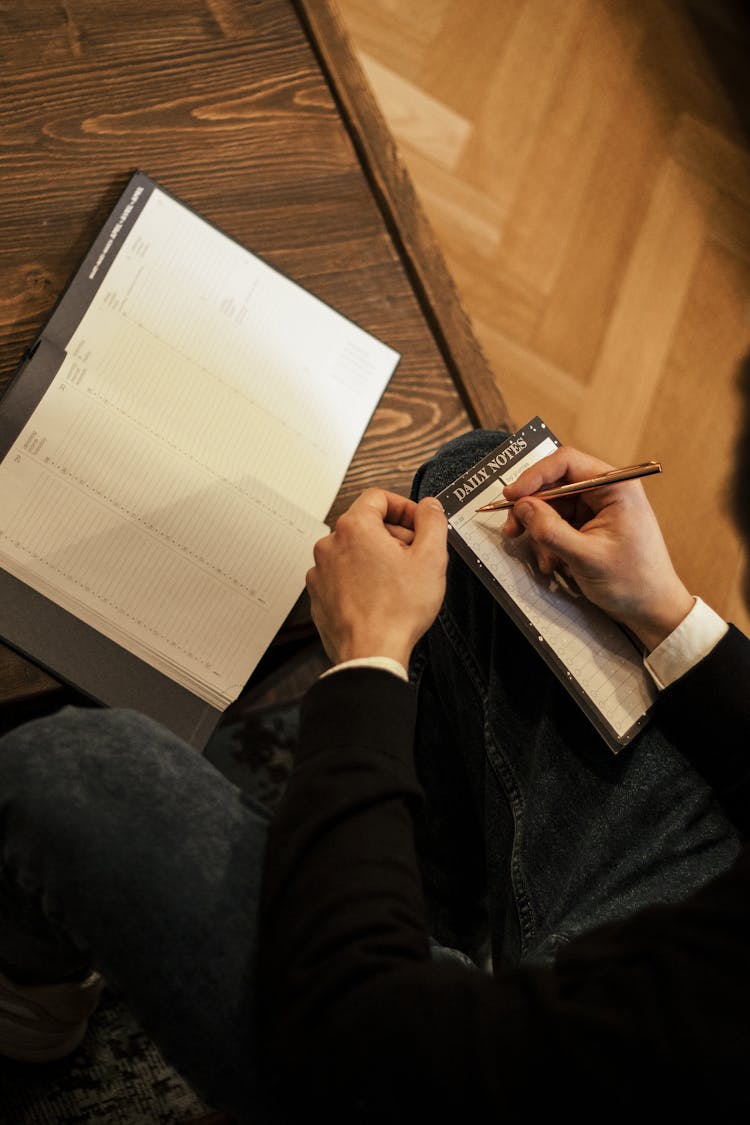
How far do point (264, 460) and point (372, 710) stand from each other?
312 millimetres

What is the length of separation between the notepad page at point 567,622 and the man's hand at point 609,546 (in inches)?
0.6

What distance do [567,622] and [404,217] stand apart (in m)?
0.47

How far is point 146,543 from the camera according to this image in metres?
0.76

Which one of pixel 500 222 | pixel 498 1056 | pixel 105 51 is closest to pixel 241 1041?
pixel 498 1056

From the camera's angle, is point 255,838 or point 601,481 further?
point 601,481

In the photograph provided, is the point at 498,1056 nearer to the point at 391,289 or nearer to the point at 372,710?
the point at 372,710

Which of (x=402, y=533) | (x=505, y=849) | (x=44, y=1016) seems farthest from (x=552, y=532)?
(x=44, y=1016)

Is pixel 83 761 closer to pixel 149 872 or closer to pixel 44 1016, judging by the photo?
pixel 149 872

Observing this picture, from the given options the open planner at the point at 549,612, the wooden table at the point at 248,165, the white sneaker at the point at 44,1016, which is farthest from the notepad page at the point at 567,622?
the white sneaker at the point at 44,1016

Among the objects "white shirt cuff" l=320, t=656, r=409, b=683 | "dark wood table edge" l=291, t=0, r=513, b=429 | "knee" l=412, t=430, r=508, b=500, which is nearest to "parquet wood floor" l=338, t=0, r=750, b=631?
"dark wood table edge" l=291, t=0, r=513, b=429

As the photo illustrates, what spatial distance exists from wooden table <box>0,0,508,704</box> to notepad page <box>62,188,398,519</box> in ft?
0.11

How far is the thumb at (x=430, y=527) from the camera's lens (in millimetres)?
691

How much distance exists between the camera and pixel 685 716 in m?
0.74

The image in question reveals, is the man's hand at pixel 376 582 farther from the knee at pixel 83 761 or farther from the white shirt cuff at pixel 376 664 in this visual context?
the knee at pixel 83 761
